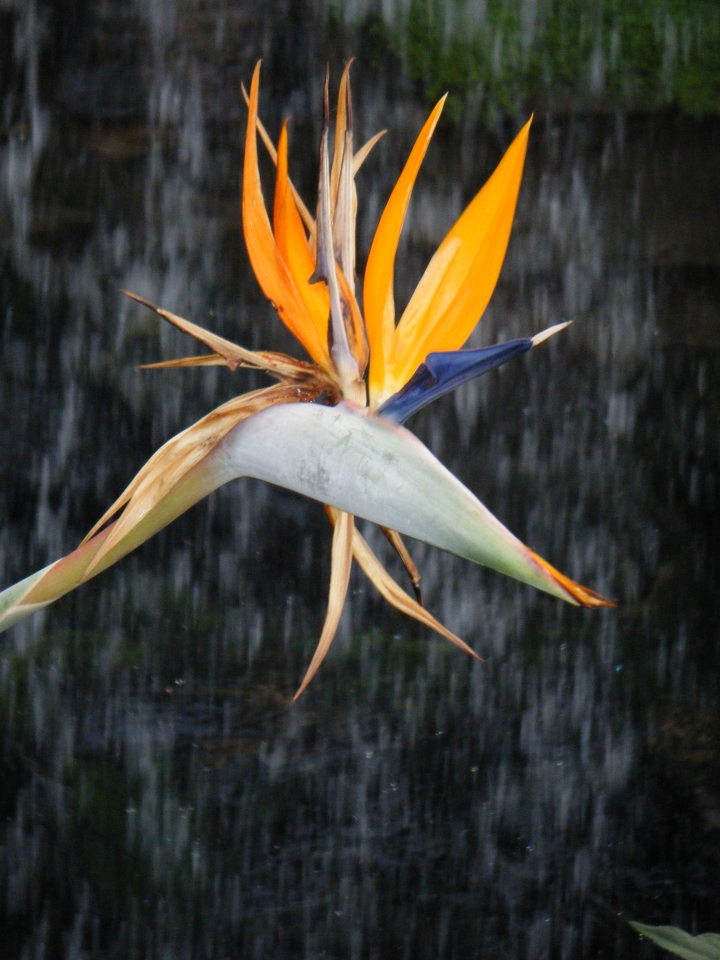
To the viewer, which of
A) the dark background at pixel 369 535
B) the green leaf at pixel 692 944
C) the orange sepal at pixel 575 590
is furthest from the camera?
the dark background at pixel 369 535

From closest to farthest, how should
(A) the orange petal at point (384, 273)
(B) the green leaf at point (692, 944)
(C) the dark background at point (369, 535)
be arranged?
(A) the orange petal at point (384, 273) → (B) the green leaf at point (692, 944) → (C) the dark background at point (369, 535)

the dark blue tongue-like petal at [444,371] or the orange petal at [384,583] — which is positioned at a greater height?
the dark blue tongue-like petal at [444,371]

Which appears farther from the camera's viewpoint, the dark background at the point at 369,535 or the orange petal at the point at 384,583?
the dark background at the point at 369,535

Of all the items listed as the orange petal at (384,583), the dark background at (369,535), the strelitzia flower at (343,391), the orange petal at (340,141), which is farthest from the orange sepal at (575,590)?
the dark background at (369,535)

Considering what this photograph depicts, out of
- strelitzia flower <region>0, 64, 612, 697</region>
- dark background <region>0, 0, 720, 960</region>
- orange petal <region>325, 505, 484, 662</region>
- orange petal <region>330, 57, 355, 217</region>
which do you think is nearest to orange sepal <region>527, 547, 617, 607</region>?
strelitzia flower <region>0, 64, 612, 697</region>

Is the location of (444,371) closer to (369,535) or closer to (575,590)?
(575,590)

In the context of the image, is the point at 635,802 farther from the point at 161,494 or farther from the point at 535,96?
the point at 161,494

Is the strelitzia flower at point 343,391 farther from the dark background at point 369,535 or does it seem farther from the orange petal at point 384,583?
the dark background at point 369,535

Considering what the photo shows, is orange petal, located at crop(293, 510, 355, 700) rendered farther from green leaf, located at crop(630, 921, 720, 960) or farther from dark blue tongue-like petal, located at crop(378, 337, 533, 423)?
green leaf, located at crop(630, 921, 720, 960)
